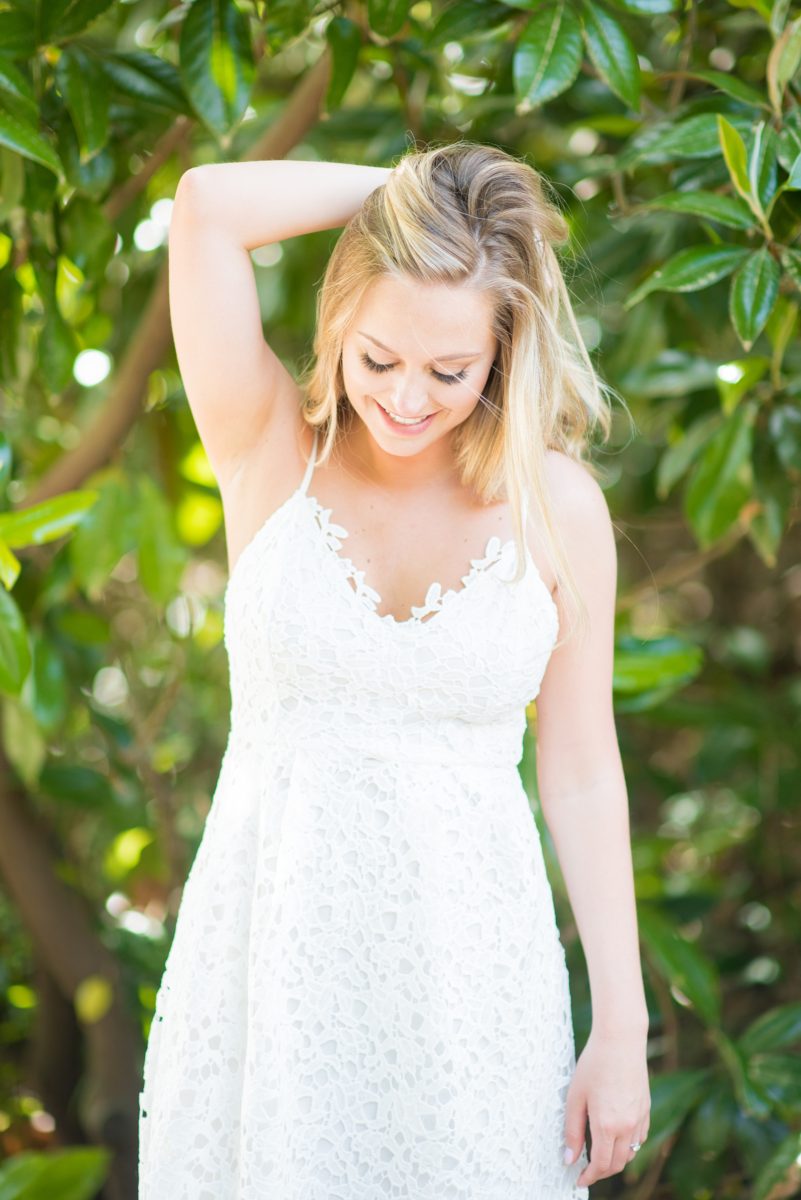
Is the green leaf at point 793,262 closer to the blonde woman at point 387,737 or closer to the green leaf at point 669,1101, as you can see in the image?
the blonde woman at point 387,737

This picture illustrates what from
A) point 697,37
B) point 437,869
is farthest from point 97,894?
point 697,37

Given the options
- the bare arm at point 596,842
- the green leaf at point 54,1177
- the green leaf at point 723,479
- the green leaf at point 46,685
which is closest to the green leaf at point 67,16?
the bare arm at point 596,842

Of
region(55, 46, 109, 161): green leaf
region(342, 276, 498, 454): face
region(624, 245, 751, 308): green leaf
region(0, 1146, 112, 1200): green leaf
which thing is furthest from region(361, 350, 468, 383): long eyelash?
region(0, 1146, 112, 1200): green leaf

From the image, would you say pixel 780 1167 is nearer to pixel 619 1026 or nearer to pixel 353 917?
pixel 619 1026

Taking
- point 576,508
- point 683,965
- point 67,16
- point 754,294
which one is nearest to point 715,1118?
point 683,965

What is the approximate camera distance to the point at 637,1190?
7.82 ft

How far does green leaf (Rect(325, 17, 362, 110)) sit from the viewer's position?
1655 mm

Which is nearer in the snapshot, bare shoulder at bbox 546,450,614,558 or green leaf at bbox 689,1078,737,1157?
bare shoulder at bbox 546,450,614,558

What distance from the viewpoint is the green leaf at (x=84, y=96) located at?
1.54 m

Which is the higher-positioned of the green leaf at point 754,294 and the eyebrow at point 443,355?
the eyebrow at point 443,355

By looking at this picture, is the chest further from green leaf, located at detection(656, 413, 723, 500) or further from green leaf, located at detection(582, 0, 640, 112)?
green leaf, located at detection(656, 413, 723, 500)

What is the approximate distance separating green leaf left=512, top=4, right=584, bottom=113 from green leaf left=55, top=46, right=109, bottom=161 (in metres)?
0.51

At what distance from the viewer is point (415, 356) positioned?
122 centimetres

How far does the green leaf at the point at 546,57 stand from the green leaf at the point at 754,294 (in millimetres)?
300
